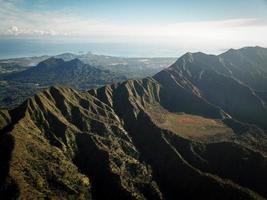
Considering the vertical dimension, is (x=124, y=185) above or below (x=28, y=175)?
below

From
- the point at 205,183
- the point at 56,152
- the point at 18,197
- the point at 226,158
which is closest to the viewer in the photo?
the point at 18,197

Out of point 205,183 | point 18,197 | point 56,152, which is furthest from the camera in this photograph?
point 56,152

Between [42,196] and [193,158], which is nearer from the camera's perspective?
[42,196]

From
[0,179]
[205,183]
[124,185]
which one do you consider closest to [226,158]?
[205,183]

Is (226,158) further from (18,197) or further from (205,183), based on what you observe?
(18,197)

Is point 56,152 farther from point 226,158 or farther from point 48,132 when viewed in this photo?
point 226,158

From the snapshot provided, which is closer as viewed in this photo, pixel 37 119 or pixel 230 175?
pixel 230 175

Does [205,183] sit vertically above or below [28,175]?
below

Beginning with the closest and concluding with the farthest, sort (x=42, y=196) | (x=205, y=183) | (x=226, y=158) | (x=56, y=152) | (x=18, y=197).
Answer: (x=18, y=197)
(x=42, y=196)
(x=205, y=183)
(x=56, y=152)
(x=226, y=158)

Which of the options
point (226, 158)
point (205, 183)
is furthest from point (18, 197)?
point (226, 158)
